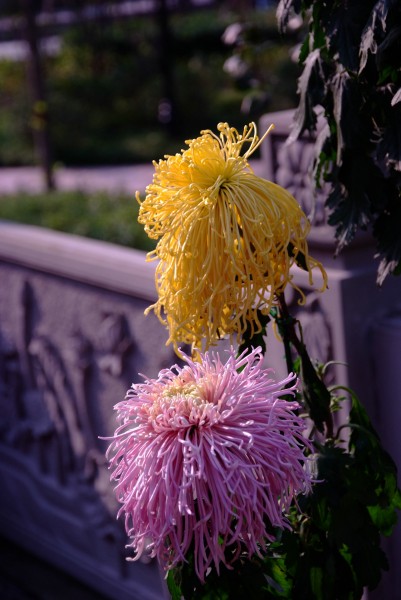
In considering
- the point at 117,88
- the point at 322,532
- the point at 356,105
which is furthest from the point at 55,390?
the point at 117,88

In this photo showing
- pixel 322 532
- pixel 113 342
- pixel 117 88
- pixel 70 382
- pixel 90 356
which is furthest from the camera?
pixel 117 88

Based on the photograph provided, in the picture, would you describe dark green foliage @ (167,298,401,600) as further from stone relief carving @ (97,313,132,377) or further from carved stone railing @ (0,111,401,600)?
stone relief carving @ (97,313,132,377)

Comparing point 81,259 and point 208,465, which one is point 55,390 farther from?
point 208,465

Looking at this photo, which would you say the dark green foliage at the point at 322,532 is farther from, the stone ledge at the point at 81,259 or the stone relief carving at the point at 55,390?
the stone relief carving at the point at 55,390

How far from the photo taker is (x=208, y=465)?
141 cm

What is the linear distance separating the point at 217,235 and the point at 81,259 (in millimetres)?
1781

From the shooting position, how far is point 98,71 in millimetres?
18438

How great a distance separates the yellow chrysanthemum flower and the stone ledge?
1.32 metres

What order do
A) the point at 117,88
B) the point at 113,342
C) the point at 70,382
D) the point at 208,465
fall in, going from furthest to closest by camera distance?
the point at 117,88
the point at 70,382
the point at 113,342
the point at 208,465

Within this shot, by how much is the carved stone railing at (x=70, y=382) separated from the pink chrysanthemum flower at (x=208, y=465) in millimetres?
1412

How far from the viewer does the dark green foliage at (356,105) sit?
1558mm

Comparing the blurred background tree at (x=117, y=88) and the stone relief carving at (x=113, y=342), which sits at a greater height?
the stone relief carving at (x=113, y=342)

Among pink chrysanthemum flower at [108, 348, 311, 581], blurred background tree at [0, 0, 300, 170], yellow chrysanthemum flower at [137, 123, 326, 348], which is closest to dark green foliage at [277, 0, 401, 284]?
yellow chrysanthemum flower at [137, 123, 326, 348]

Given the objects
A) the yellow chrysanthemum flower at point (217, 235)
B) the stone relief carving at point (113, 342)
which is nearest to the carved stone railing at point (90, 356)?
the stone relief carving at point (113, 342)
